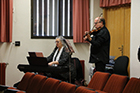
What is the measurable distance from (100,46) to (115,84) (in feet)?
3.53

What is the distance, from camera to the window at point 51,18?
6309 mm

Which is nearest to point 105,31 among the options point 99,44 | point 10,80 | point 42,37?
point 99,44

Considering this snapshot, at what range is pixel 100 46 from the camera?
4.25m

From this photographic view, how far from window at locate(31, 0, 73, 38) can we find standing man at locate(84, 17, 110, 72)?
223cm

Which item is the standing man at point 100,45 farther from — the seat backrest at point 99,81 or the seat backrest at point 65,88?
the seat backrest at point 65,88

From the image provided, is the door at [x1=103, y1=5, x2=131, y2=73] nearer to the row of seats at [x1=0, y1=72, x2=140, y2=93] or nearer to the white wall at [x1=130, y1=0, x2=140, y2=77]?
the white wall at [x1=130, y1=0, x2=140, y2=77]

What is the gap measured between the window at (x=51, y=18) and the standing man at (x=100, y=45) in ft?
7.31

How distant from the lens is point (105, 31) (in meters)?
4.23

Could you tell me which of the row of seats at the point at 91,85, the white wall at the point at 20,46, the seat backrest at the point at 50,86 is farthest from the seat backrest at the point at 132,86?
the white wall at the point at 20,46

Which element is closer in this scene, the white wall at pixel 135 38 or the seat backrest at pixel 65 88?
the seat backrest at pixel 65 88

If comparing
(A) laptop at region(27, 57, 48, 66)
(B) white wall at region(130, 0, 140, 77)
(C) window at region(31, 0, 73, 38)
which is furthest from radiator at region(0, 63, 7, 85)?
(B) white wall at region(130, 0, 140, 77)

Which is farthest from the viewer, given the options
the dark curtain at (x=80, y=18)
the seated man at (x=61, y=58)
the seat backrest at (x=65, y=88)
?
the dark curtain at (x=80, y=18)

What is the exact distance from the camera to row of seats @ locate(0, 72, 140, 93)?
9.31 feet

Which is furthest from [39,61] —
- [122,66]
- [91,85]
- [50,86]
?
[122,66]
